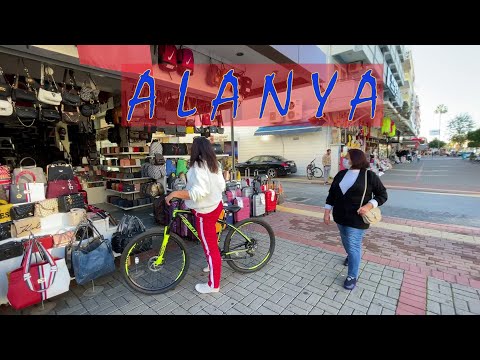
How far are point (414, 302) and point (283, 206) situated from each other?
190 inches

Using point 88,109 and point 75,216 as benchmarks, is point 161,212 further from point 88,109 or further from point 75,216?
point 88,109

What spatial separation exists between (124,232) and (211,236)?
4.54 ft

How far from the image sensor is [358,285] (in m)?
3.07

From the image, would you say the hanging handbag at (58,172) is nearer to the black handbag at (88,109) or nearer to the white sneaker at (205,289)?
the black handbag at (88,109)

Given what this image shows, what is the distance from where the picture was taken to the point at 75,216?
338 cm

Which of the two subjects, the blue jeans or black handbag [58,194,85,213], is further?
black handbag [58,194,85,213]

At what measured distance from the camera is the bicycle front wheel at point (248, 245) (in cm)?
330

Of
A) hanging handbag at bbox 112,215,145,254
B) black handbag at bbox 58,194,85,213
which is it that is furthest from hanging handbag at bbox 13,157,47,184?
hanging handbag at bbox 112,215,145,254

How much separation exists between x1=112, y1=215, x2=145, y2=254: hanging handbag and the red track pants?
1.13 meters

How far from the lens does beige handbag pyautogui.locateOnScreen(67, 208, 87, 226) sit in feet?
11.1

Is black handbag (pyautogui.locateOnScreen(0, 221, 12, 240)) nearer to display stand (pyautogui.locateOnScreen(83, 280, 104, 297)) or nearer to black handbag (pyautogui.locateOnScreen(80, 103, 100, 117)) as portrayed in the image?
display stand (pyautogui.locateOnScreen(83, 280, 104, 297))

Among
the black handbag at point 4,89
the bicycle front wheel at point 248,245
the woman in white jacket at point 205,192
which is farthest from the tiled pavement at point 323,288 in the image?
the black handbag at point 4,89

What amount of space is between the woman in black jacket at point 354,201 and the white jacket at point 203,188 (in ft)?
4.91
